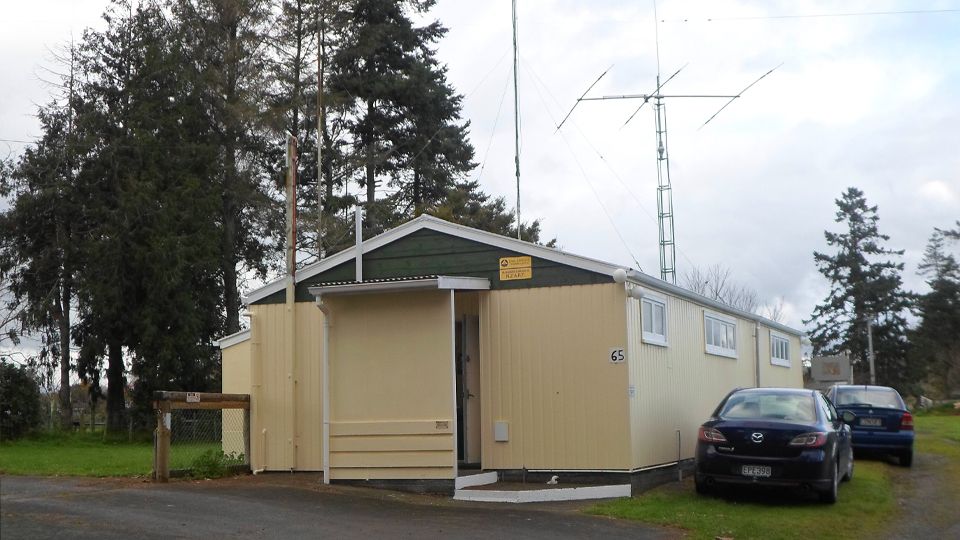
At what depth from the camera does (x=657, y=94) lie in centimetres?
1961

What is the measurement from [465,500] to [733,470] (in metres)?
3.38

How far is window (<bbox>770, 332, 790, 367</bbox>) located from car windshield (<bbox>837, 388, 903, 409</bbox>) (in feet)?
14.4

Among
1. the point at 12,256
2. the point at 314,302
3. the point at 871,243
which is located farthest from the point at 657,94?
the point at 871,243

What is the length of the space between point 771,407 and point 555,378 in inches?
114

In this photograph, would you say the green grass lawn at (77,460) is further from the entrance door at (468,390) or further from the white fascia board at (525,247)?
the white fascia board at (525,247)

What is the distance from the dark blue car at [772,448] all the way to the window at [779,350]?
10500 mm

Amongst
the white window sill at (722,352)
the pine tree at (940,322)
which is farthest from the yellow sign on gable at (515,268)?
the pine tree at (940,322)

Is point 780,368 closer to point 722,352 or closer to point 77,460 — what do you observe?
point 722,352

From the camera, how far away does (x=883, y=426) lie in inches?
686

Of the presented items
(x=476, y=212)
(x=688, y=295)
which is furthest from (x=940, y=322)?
(x=688, y=295)

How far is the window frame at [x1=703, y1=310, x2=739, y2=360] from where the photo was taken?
17.4m

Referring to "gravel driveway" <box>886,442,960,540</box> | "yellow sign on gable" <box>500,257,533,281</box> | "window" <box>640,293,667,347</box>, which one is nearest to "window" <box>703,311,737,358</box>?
"window" <box>640,293,667,347</box>

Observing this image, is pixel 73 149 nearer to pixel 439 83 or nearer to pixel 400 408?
pixel 439 83

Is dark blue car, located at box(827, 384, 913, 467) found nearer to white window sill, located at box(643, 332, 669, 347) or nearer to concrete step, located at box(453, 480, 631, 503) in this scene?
white window sill, located at box(643, 332, 669, 347)
